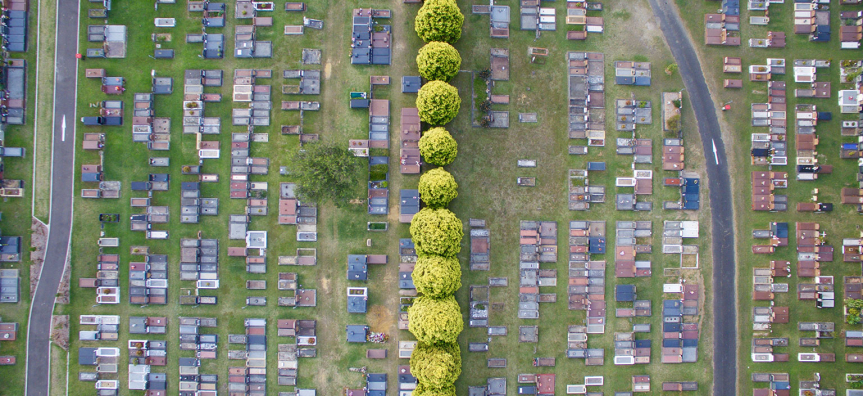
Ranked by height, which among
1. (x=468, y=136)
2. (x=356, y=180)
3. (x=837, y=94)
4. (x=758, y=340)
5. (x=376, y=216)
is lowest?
(x=758, y=340)

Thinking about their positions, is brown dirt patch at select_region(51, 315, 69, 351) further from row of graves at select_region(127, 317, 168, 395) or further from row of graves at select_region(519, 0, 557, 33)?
row of graves at select_region(519, 0, 557, 33)

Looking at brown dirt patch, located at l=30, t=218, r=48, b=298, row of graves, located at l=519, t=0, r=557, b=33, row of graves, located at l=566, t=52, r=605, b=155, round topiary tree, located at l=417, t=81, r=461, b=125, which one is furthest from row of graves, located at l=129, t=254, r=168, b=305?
row of graves, located at l=519, t=0, r=557, b=33

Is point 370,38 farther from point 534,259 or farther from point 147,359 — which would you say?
point 147,359

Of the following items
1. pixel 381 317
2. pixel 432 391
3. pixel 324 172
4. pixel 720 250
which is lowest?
pixel 432 391

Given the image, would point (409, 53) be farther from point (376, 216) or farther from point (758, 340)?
point (758, 340)

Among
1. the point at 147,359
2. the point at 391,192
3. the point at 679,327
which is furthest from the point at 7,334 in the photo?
the point at 679,327

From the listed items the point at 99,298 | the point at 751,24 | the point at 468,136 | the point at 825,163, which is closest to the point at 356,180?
the point at 468,136

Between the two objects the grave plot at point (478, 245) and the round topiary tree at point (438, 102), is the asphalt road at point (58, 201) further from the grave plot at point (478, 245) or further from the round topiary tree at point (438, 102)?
the grave plot at point (478, 245)
